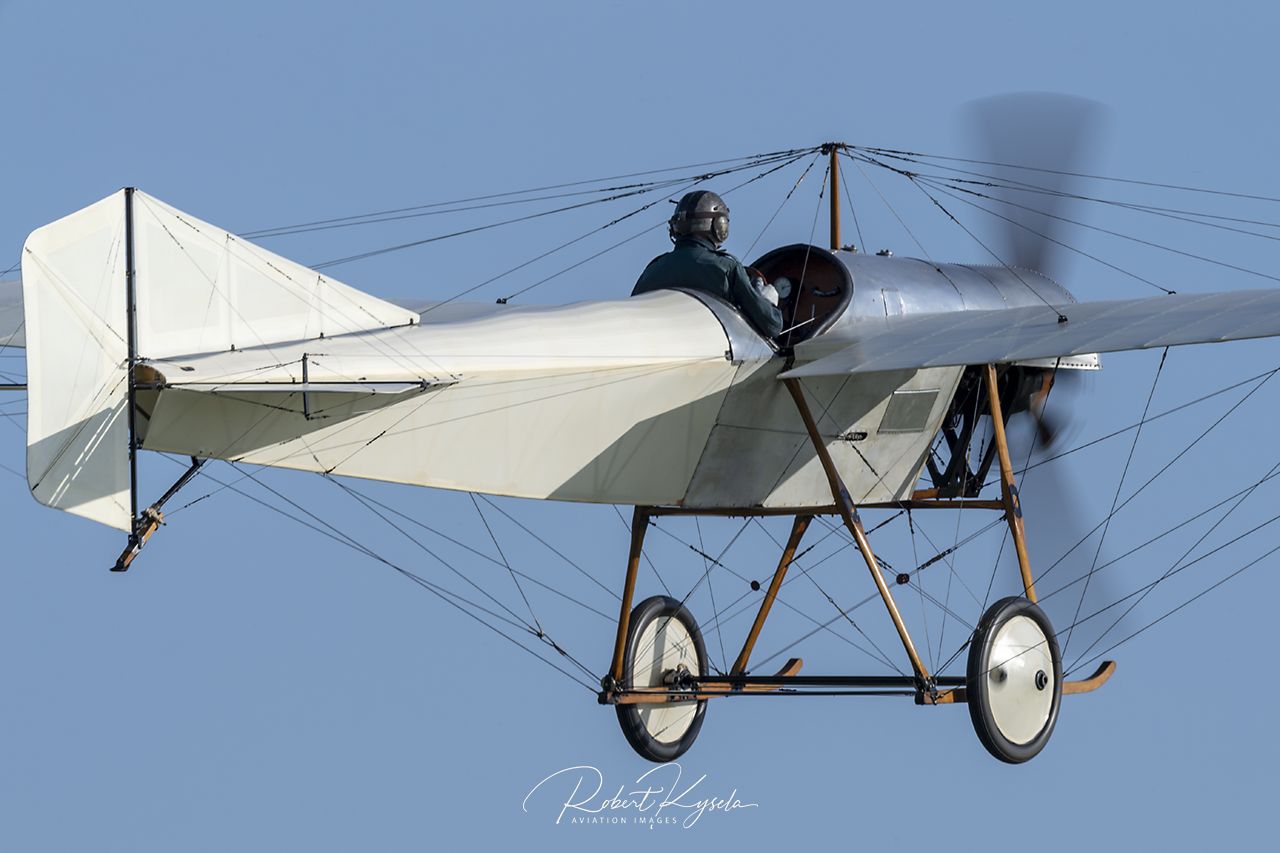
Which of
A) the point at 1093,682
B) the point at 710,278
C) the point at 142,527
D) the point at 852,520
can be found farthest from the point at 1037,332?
the point at 142,527

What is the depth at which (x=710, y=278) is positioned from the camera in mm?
16250

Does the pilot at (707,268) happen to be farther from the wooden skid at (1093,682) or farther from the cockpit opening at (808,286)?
the wooden skid at (1093,682)

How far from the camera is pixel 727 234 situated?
1672 cm

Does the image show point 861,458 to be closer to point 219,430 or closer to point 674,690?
point 674,690

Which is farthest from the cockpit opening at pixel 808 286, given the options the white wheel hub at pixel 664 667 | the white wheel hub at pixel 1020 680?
the white wheel hub at pixel 664 667

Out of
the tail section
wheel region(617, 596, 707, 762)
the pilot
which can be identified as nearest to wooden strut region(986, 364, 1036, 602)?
the pilot

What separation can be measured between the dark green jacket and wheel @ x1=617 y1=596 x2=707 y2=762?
2625mm

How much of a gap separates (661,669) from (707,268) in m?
3.25

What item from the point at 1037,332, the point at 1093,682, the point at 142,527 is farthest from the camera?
the point at 1093,682

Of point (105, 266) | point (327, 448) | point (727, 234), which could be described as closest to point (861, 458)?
point (727, 234)

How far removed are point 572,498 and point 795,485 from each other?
2187 mm

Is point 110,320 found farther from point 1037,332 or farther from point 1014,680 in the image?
point 1014,680

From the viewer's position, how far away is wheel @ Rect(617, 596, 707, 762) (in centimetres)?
1755

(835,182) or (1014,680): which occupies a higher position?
(835,182)
